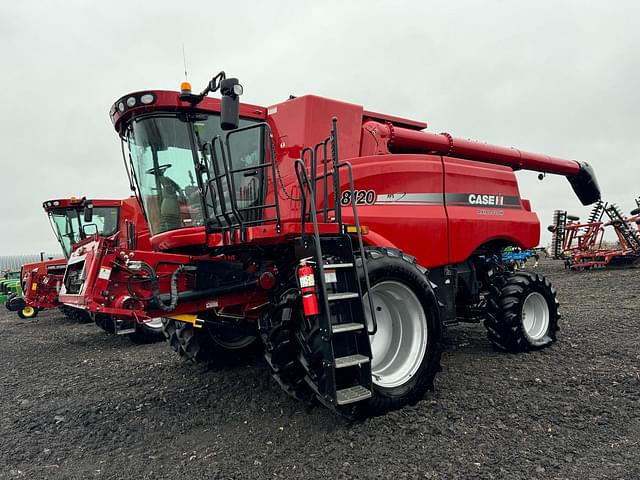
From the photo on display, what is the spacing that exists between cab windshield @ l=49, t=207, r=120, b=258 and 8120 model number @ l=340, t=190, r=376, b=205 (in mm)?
9037

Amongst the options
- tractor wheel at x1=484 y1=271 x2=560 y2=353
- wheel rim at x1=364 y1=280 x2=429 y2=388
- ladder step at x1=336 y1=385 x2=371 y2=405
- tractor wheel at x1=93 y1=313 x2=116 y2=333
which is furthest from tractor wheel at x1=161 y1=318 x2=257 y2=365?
tractor wheel at x1=93 y1=313 x2=116 y2=333

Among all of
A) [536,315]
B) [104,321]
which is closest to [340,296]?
[536,315]

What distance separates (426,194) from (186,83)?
2.62m

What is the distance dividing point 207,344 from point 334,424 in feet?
7.15

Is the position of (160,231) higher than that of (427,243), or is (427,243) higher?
(160,231)

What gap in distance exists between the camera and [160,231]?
440cm

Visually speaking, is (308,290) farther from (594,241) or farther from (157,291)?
(594,241)

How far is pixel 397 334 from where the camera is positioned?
393cm

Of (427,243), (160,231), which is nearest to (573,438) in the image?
(427,243)

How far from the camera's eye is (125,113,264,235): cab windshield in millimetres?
4125

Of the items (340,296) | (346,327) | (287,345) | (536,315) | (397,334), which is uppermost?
(340,296)

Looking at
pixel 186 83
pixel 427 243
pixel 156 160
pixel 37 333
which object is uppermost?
pixel 186 83

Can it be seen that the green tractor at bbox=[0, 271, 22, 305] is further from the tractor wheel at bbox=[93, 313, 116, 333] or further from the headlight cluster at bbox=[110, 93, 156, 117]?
the headlight cluster at bbox=[110, 93, 156, 117]

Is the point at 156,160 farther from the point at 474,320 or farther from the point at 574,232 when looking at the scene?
the point at 574,232
